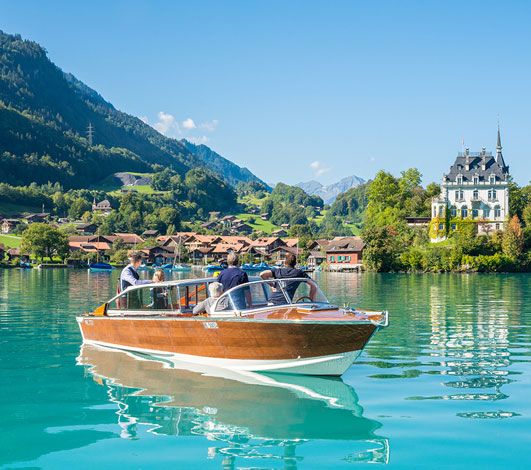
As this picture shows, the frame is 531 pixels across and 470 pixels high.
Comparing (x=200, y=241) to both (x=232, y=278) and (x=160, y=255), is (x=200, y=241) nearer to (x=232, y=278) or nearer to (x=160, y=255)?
(x=160, y=255)

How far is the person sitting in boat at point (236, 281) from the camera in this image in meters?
16.6

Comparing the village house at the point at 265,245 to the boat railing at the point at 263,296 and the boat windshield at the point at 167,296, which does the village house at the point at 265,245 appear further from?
the boat railing at the point at 263,296

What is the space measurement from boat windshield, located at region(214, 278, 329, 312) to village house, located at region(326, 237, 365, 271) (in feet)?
381

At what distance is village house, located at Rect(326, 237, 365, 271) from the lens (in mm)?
135750

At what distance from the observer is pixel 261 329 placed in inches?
613

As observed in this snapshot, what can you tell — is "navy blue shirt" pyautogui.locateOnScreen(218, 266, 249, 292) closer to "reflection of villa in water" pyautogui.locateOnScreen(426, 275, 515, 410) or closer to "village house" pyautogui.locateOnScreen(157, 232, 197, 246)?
"reflection of villa in water" pyautogui.locateOnScreen(426, 275, 515, 410)

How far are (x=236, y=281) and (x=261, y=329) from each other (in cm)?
203

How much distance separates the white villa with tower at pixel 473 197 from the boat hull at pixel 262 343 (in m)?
107

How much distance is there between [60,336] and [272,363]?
472 inches

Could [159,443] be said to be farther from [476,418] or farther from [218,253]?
[218,253]

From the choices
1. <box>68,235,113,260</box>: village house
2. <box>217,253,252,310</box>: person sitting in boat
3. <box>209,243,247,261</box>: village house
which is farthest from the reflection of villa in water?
<box>209,243,247,261</box>: village house

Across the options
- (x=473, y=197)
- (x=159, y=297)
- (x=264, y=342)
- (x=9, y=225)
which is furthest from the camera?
(x=9, y=225)

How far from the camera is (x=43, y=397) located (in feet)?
48.8

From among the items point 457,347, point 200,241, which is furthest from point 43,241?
point 457,347
